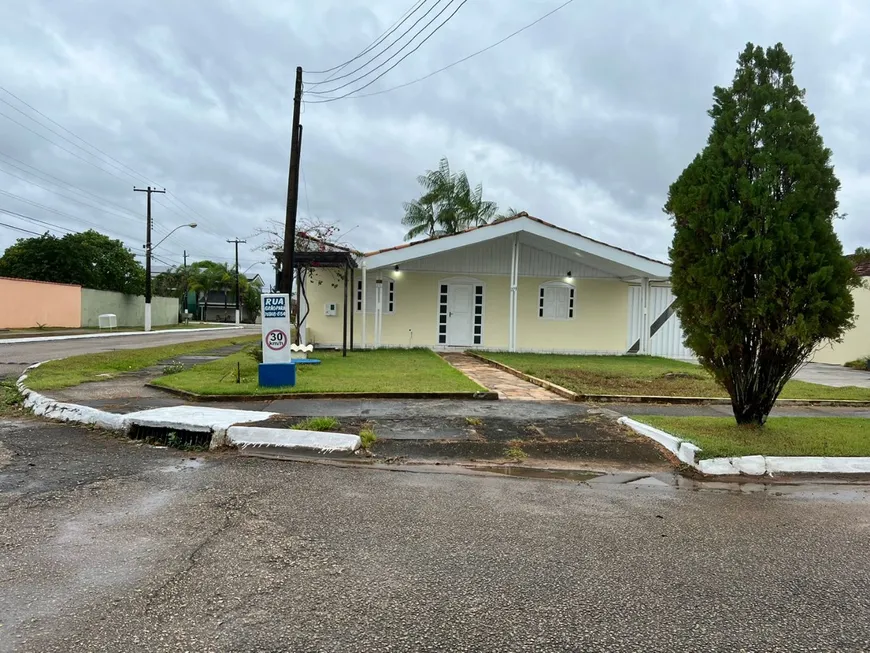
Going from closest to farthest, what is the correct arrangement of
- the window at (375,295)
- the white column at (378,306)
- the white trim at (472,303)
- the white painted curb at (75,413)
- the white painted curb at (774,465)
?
the white painted curb at (774,465)
the white painted curb at (75,413)
the white column at (378,306)
the window at (375,295)
the white trim at (472,303)

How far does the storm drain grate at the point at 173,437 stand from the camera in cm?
610

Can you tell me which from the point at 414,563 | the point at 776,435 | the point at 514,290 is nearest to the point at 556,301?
the point at 514,290

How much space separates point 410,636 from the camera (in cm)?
247

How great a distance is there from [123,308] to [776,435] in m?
42.1

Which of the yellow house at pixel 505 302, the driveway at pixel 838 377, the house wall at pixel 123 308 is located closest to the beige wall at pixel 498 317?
the yellow house at pixel 505 302

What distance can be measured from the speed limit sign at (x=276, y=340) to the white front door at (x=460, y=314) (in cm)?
999

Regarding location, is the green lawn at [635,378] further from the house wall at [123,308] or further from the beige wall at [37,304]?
the house wall at [123,308]

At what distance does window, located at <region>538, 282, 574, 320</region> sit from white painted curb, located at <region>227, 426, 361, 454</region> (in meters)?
13.9

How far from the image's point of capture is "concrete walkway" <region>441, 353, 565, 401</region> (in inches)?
367

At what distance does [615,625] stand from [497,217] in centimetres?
2830

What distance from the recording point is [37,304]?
29.5 metres

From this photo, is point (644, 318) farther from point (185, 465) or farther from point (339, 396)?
point (185, 465)

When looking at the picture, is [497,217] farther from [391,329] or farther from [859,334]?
[859,334]

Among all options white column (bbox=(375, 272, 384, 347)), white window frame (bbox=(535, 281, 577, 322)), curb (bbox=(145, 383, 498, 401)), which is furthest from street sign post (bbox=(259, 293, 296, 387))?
white window frame (bbox=(535, 281, 577, 322))
